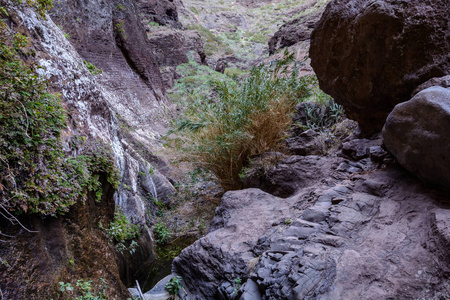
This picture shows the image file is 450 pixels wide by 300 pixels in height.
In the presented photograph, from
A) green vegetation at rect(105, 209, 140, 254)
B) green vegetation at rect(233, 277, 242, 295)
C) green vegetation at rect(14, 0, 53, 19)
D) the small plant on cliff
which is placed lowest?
the small plant on cliff

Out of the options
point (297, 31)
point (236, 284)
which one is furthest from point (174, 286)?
point (297, 31)

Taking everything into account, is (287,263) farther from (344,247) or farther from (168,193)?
(168,193)

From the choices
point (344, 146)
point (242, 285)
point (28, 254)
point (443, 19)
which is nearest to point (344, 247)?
point (242, 285)

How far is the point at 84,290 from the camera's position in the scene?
205 cm

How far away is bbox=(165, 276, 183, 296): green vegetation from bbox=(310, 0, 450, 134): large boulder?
2.74 metres

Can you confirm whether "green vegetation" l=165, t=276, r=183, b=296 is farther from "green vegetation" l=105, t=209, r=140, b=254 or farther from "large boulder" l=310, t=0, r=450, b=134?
"large boulder" l=310, t=0, r=450, b=134

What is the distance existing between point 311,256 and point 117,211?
236 centimetres

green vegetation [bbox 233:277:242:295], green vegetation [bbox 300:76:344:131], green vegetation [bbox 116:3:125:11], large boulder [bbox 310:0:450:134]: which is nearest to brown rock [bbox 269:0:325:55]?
green vegetation [bbox 116:3:125:11]

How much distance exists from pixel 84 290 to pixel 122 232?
3.23ft

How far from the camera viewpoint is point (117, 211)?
10.6 feet

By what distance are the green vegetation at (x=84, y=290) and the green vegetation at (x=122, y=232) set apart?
0.70 metres

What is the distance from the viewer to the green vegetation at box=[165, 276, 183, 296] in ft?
8.76

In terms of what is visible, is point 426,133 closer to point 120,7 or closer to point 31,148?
point 31,148

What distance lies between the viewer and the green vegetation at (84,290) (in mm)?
1910
